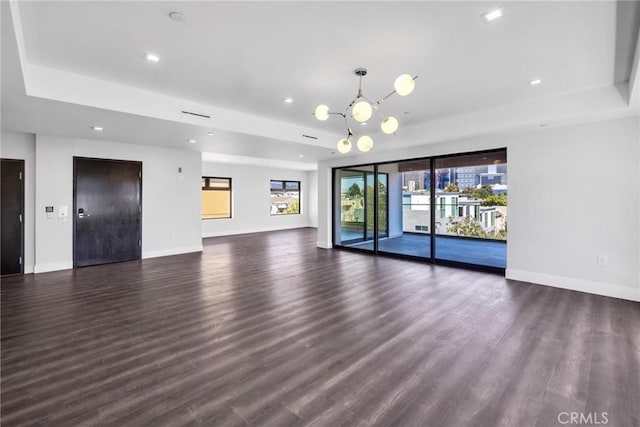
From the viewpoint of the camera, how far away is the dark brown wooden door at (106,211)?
603 centimetres

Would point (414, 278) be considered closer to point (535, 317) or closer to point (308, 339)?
point (535, 317)

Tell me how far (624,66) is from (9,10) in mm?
5656

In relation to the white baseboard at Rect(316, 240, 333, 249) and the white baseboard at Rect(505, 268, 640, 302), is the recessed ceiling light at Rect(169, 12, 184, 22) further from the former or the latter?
the white baseboard at Rect(316, 240, 333, 249)

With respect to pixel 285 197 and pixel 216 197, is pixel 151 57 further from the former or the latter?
pixel 285 197

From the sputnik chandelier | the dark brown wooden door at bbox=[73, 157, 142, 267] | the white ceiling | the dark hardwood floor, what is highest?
the white ceiling

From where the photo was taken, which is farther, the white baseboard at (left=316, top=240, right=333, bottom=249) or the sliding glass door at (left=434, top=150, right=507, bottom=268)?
the white baseboard at (left=316, top=240, right=333, bottom=249)

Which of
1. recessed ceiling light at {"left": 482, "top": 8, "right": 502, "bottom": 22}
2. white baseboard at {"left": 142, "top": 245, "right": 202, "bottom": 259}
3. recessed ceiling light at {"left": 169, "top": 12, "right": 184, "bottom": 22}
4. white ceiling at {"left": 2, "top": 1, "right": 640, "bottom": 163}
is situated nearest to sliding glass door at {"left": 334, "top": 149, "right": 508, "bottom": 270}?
white ceiling at {"left": 2, "top": 1, "right": 640, "bottom": 163}

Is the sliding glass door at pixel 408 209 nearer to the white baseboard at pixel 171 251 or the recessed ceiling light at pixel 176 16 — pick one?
the white baseboard at pixel 171 251

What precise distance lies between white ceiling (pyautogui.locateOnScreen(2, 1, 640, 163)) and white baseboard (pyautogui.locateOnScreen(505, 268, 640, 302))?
236 cm

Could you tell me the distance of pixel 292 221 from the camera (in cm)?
1340

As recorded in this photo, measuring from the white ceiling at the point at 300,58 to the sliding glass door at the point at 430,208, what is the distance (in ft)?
3.83

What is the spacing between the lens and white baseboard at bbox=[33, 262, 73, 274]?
5543 millimetres

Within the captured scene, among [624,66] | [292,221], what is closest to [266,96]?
[624,66]

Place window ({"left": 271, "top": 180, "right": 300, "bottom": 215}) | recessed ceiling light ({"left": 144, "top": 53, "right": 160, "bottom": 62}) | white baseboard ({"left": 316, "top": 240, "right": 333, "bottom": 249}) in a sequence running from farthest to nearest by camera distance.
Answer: window ({"left": 271, "top": 180, "right": 300, "bottom": 215}) < white baseboard ({"left": 316, "top": 240, "right": 333, "bottom": 249}) < recessed ceiling light ({"left": 144, "top": 53, "right": 160, "bottom": 62})
